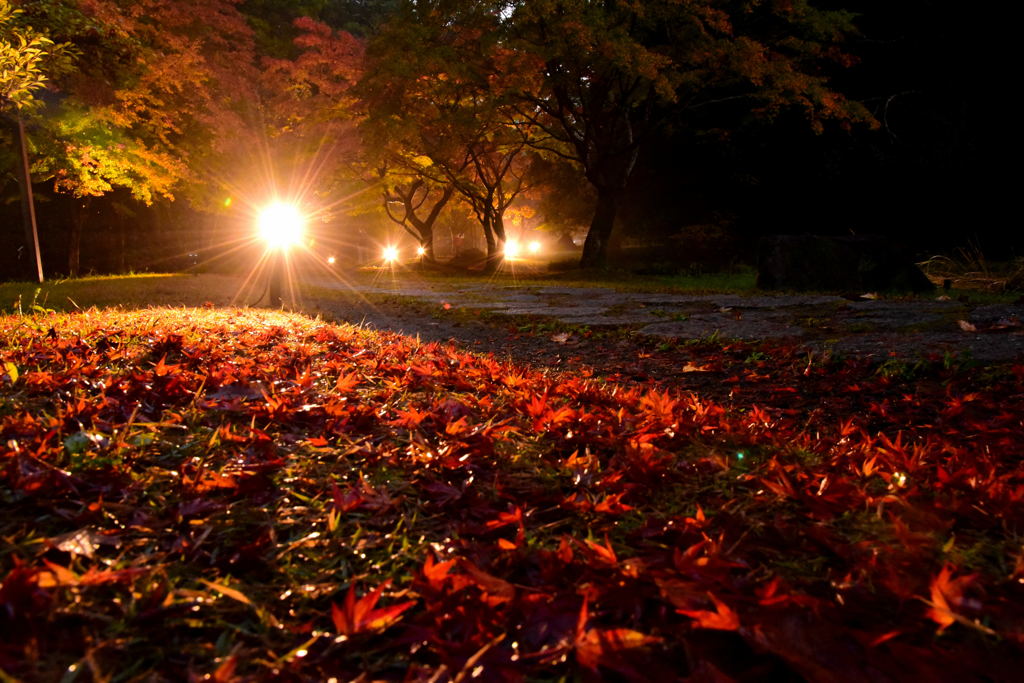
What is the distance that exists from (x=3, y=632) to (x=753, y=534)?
4.61ft

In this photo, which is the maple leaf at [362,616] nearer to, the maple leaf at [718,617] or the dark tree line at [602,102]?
the maple leaf at [718,617]

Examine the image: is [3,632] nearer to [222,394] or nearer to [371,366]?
[222,394]

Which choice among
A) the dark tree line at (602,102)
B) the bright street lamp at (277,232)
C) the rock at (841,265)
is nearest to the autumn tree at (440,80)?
the dark tree line at (602,102)

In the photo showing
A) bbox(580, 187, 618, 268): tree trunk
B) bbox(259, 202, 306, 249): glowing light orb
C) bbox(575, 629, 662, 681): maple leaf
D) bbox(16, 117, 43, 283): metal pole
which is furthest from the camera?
bbox(580, 187, 618, 268): tree trunk

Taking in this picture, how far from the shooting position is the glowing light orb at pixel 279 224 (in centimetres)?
857

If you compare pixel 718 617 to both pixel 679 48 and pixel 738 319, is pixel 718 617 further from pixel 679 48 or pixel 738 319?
pixel 679 48

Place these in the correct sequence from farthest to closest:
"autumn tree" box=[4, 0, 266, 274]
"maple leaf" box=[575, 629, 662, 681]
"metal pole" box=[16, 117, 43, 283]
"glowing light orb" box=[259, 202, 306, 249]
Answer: "metal pole" box=[16, 117, 43, 283] → "autumn tree" box=[4, 0, 266, 274] → "glowing light orb" box=[259, 202, 306, 249] → "maple leaf" box=[575, 629, 662, 681]

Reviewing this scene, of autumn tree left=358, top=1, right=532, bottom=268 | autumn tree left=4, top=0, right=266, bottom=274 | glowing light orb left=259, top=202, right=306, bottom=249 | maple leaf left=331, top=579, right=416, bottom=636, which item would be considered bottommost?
maple leaf left=331, top=579, right=416, bottom=636

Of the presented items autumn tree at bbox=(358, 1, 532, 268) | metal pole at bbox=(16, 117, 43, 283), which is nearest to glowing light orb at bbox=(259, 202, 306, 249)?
metal pole at bbox=(16, 117, 43, 283)

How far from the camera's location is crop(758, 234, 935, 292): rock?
29.8 feet

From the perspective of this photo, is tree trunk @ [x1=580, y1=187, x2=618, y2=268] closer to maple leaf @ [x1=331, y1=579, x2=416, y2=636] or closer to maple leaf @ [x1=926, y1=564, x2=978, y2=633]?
maple leaf @ [x1=926, y1=564, x2=978, y2=633]

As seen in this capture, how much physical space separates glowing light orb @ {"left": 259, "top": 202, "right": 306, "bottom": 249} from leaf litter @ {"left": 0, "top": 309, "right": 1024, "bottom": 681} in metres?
6.46

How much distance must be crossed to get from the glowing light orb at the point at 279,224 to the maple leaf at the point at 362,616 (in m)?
8.53

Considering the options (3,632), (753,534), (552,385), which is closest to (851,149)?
(552,385)
